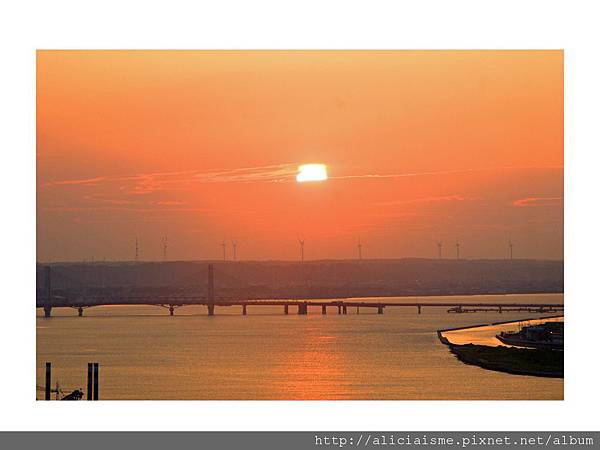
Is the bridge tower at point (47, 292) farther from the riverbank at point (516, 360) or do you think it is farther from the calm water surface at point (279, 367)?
the riverbank at point (516, 360)

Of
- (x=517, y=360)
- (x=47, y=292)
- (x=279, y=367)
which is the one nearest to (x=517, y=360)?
(x=517, y=360)

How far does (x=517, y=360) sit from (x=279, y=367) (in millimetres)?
6492

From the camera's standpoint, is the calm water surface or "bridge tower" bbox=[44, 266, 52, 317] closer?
the calm water surface

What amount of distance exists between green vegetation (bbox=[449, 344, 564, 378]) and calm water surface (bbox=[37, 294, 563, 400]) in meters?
0.58

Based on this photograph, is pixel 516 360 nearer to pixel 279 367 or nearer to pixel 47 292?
pixel 279 367

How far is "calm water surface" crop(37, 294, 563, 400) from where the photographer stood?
23.1 meters

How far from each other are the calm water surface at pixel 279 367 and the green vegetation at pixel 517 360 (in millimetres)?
575

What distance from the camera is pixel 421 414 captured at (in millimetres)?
12125

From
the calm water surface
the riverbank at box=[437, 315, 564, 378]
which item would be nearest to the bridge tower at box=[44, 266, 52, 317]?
the calm water surface

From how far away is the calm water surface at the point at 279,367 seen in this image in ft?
75.9

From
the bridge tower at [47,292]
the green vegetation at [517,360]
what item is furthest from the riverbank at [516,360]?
the bridge tower at [47,292]

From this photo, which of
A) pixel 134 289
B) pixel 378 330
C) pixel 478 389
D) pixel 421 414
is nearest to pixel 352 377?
pixel 478 389

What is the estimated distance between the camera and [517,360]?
28.2 metres

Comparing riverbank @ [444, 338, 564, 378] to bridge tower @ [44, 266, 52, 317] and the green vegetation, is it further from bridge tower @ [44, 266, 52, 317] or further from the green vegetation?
bridge tower @ [44, 266, 52, 317]
